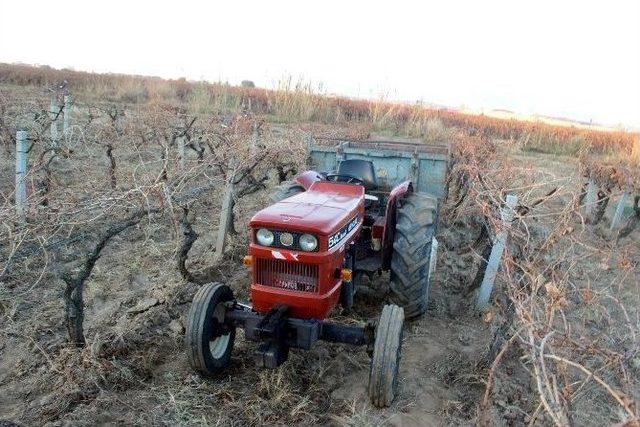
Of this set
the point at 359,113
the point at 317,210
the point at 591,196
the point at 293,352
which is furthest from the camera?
the point at 359,113

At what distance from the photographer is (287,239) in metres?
3.63

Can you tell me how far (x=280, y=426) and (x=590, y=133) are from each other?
66.8ft

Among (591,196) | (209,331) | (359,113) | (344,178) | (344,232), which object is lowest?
(359,113)

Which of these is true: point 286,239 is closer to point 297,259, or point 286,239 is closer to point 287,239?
point 287,239

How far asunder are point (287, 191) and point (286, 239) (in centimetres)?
169

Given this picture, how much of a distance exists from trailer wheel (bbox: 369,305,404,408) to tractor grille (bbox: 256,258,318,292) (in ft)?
1.74

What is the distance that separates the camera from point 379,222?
4.97 meters

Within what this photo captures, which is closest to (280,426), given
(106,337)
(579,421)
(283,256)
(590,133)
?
(283,256)

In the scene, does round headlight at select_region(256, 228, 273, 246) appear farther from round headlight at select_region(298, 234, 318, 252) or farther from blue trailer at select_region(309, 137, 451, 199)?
blue trailer at select_region(309, 137, 451, 199)

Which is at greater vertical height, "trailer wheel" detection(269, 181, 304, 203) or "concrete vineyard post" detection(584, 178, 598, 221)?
"trailer wheel" detection(269, 181, 304, 203)

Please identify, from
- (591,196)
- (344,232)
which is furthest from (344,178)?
(591,196)

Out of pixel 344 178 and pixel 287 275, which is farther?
pixel 344 178

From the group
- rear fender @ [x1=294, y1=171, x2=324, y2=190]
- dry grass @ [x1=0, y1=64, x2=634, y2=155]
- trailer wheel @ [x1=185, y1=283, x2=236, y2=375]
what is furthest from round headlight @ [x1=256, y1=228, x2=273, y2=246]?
dry grass @ [x1=0, y1=64, x2=634, y2=155]

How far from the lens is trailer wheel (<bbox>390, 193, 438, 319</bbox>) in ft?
14.7
